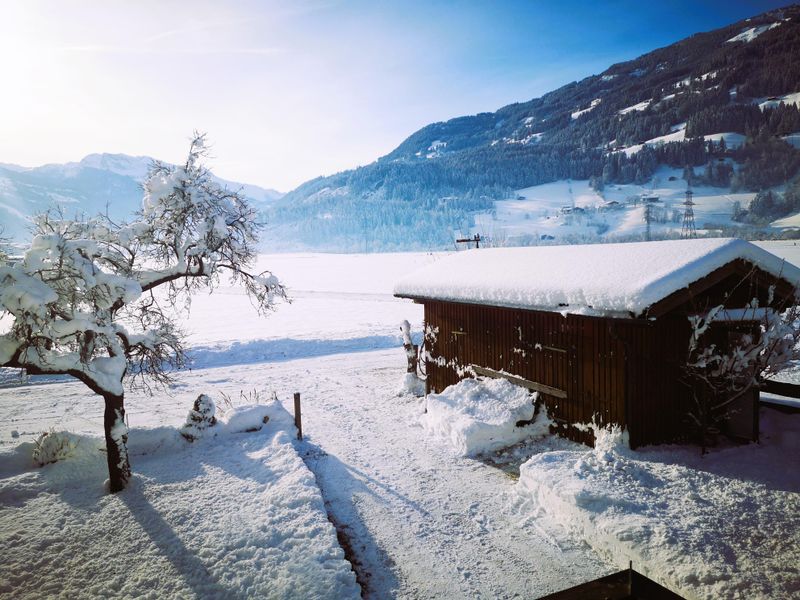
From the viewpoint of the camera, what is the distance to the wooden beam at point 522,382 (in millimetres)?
10117

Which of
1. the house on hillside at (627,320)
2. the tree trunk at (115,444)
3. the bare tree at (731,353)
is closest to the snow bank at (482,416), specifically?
the house on hillside at (627,320)

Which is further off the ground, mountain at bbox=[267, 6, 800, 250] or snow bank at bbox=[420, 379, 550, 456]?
mountain at bbox=[267, 6, 800, 250]

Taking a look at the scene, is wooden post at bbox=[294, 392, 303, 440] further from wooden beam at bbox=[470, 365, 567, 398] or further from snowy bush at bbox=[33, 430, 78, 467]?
wooden beam at bbox=[470, 365, 567, 398]

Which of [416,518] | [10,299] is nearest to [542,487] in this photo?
[416,518]

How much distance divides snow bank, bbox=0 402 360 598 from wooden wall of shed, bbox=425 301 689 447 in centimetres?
619

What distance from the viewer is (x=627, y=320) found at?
26.5 feet

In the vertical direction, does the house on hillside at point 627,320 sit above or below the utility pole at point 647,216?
below

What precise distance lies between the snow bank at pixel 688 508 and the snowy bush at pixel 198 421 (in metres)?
8.11

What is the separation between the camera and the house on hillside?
26.8ft

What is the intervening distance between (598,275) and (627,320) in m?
1.39

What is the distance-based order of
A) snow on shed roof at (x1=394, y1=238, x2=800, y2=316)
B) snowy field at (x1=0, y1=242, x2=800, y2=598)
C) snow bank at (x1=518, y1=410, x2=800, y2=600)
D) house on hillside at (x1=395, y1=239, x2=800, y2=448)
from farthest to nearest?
house on hillside at (x1=395, y1=239, x2=800, y2=448)
snow on shed roof at (x1=394, y1=238, x2=800, y2=316)
snowy field at (x1=0, y1=242, x2=800, y2=598)
snow bank at (x1=518, y1=410, x2=800, y2=600)

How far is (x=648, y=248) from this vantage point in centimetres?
1012

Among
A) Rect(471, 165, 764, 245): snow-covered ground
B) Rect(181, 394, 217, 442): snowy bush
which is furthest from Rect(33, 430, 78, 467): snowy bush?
Rect(471, 165, 764, 245): snow-covered ground

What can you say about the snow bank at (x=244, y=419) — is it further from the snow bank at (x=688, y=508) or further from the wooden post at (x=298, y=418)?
the snow bank at (x=688, y=508)
